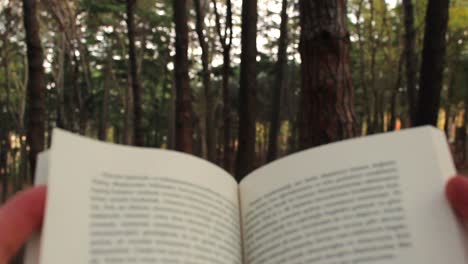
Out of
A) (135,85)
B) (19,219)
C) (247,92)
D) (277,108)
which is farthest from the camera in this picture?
(277,108)

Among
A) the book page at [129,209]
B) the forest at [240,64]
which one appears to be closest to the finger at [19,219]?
the book page at [129,209]

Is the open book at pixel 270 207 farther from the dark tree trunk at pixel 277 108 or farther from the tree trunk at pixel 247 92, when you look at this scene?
the dark tree trunk at pixel 277 108

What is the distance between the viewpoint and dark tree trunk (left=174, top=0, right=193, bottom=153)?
5434mm

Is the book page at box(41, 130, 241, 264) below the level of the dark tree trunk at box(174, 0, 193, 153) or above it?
below

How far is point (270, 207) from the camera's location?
52.8 inches

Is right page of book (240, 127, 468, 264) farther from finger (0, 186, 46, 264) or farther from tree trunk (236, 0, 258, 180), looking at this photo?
tree trunk (236, 0, 258, 180)

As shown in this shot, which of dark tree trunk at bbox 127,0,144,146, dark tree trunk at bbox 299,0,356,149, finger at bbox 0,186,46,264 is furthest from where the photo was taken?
dark tree trunk at bbox 127,0,144,146

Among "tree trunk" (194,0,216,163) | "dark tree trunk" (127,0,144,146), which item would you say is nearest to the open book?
"dark tree trunk" (127,0,144,146)

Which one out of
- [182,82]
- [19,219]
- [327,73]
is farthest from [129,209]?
[182,82]

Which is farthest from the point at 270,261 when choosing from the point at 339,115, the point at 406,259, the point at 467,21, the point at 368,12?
the point at 368,12

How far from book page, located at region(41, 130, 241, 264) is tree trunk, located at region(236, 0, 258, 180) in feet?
15.8

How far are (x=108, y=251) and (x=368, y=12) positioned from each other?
18.1 meters

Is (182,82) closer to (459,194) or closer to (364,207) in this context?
(364,207)

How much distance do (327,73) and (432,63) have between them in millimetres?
1283
